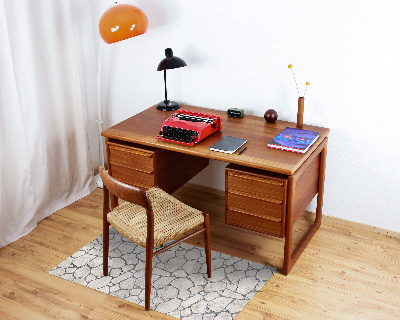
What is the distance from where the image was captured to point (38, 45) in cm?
303

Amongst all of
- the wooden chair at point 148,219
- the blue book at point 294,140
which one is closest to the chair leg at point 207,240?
the wooden chair at point 148,219

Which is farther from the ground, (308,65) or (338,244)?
(308,65)

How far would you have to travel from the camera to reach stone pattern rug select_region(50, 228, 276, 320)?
2.34 meters

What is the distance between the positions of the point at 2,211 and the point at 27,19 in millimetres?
1205

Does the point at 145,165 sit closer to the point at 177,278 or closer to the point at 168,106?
the point at 168,106

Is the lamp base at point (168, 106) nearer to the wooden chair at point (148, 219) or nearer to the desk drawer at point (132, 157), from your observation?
the desk drawer at point (132, 157)

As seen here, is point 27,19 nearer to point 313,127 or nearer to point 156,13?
point 156,13

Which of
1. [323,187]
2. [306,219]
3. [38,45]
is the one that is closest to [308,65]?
[323,187]

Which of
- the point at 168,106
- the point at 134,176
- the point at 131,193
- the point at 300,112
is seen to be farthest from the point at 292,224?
the point at 168,106

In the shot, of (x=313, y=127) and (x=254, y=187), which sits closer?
(x=254, y=187)

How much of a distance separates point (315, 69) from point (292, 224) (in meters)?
0.96

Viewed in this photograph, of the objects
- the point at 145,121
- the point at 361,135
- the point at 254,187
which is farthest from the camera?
the point at 145,121

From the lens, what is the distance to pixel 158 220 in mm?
2371

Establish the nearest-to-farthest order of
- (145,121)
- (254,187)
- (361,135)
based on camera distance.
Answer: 1. (254,187)
2. (361,135)
3. (145,121)
